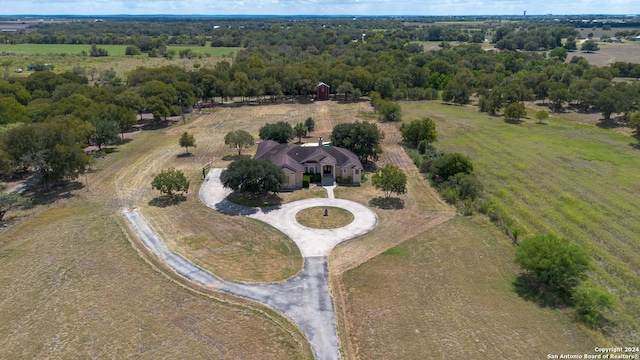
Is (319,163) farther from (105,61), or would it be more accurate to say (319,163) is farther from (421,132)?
(105,61)

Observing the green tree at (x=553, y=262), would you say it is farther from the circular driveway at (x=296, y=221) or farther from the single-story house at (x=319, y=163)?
the single-story house at (x=319, y=163)

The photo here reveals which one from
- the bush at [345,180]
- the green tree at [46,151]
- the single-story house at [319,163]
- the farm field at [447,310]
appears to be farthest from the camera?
the bush at [345,180]

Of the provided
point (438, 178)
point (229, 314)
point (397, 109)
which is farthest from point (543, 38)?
point (229, 314)

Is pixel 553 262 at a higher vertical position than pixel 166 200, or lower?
higher

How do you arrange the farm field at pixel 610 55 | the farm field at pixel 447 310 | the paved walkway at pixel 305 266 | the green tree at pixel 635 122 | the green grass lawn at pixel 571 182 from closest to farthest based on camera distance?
the farm field at pixel 447 310, the paved walkway at pixel 305 266, the green grass lawn at pixel 571 182, the green tree at pixel 635 122, the farm field at pixel 610 55

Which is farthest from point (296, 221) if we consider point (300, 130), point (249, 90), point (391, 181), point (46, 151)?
point (249, 90)

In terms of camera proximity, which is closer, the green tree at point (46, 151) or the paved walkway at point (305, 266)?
the paved walkway at point (305, 266)

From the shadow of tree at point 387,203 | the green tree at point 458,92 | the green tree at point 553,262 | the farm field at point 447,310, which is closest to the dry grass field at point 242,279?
the farm field at point 447,310

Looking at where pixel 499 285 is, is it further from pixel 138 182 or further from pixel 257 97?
pixel 257 97
